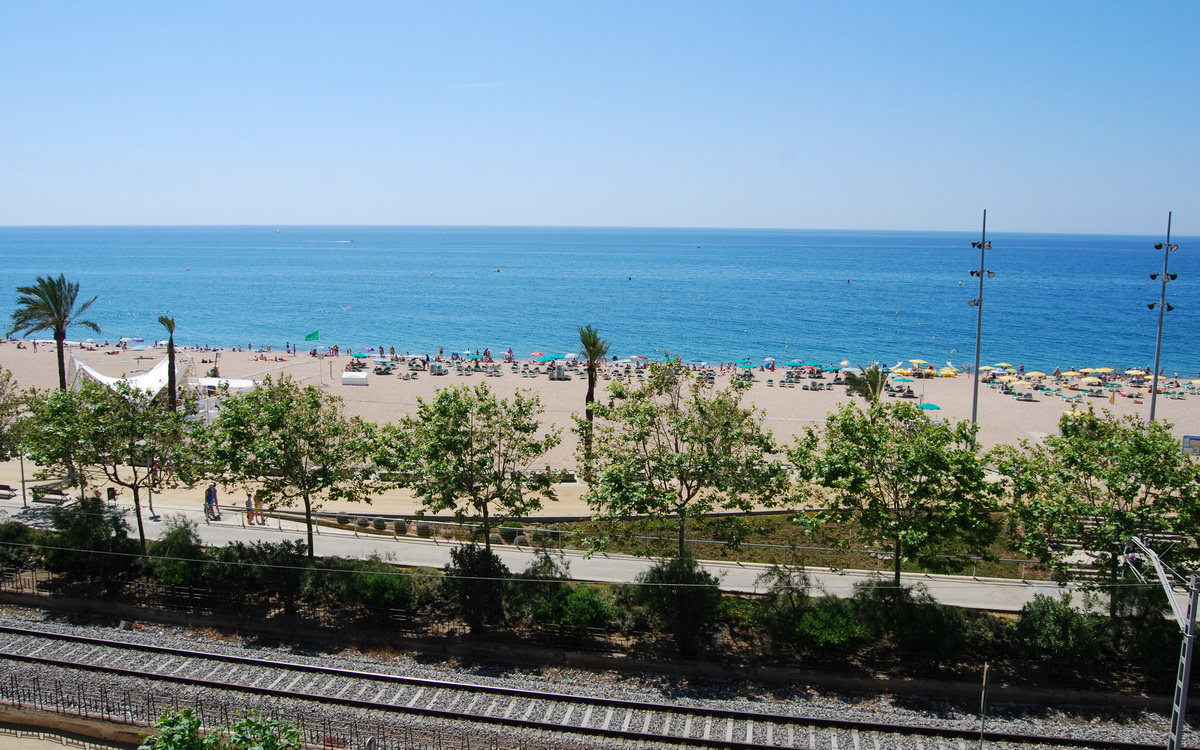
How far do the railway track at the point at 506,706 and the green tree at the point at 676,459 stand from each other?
360cm

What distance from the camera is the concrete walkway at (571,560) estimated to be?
63.8ft

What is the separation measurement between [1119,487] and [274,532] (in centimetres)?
2137

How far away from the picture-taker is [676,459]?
1783 centimetres

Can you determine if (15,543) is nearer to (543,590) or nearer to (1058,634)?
(543,590)

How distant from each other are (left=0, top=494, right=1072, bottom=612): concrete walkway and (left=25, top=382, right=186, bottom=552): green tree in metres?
3.05

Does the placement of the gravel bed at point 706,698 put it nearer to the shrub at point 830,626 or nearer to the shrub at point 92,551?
the shrub at point 830,626

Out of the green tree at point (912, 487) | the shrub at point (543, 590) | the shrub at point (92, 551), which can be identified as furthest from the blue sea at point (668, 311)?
the shrub at point (92, 551)

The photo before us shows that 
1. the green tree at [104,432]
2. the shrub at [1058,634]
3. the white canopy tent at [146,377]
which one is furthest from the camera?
the white canopy tent at [146,377]

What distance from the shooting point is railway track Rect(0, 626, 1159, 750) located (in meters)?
14.5

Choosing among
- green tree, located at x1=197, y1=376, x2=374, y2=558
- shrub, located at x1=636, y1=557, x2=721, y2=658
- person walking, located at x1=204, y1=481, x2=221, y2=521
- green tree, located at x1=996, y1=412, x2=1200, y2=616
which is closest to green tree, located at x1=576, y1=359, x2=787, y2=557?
shrub, located at x1=636, y1=557, x2=721, y2=658

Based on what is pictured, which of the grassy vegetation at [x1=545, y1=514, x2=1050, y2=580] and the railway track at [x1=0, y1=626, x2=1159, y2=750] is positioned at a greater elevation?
the grassy vegetation at [x1=545, y1=514, x2=1050, y2=580]

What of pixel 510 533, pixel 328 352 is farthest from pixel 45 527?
pixel 328 352

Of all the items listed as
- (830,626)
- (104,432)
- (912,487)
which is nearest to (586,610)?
(830,626)

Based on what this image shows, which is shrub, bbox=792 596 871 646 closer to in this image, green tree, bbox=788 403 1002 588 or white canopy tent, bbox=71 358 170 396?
green tree, bbox=788 403 1002 588
